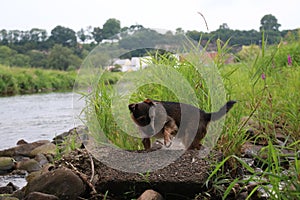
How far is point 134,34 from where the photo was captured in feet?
8.68

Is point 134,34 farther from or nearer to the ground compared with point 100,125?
farther from the ground

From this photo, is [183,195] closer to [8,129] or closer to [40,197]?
[40,197]

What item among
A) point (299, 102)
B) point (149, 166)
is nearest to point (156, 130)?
point (149, 166)

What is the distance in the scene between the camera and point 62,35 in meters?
31.5

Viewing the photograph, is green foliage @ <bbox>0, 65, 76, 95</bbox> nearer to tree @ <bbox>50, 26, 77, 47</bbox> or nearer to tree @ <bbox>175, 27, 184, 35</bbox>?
tree @ <bbox>50, 26, 77, 47</bbox>

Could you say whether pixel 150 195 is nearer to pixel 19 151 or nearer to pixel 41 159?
pixel 41 159

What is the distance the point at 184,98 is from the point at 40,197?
1.11m

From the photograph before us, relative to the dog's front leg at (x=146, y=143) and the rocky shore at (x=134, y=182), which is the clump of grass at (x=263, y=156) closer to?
the rocky shore at (x=134, y=182)

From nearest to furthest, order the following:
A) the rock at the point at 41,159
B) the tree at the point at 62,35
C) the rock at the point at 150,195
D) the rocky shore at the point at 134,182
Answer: the rock at the point at 150,195 < the rocky shore at the point at 134,182 < the rock at the point at 41,159 < the tree at the point at 62,35

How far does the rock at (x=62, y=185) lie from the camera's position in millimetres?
2641

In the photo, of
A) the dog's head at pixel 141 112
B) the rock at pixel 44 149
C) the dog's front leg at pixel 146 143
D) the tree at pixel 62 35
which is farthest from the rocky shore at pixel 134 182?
the tree at pixel 62 35

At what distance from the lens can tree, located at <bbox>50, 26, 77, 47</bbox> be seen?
28.2m

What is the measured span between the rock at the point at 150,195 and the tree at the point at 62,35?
25.6 m

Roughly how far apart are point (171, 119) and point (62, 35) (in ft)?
99.1
